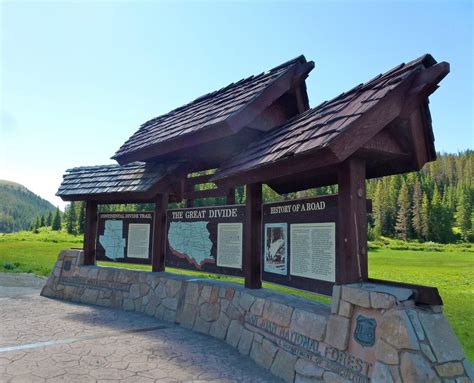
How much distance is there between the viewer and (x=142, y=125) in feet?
33.0

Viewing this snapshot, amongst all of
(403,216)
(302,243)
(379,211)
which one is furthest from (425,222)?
(302,243)

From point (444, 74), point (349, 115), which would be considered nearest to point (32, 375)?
point (349, 115)

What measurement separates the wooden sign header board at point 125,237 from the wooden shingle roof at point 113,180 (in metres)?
0.66

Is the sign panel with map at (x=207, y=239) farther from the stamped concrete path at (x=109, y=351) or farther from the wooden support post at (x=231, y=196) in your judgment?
the stamped concrete path at (x=109, y=351)

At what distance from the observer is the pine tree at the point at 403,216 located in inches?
3123

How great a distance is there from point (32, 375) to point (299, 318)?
337cm

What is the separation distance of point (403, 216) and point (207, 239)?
8242 cm

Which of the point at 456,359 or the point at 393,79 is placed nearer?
the point at 456,359

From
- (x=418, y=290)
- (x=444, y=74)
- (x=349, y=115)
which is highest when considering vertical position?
(x=444, y=74)

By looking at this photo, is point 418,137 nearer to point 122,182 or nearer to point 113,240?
point 122,182

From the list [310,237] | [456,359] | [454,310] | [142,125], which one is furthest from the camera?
[454,310]

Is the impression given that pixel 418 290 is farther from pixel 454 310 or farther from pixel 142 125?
pixel 454 310

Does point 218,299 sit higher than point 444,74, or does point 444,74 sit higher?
point 444,74

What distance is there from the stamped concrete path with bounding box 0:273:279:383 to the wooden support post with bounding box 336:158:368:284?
171 centimetres
